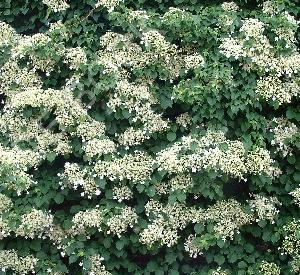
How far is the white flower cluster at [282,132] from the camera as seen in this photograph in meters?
4.19

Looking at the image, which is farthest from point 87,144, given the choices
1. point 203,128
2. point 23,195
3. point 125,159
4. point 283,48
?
point 283,48

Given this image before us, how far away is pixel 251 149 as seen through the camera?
159 inches

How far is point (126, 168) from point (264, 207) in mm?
1127

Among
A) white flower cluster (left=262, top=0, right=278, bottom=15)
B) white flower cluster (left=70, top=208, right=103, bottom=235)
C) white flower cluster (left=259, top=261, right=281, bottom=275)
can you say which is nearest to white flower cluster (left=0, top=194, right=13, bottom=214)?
white flower cluster (left=70, top=208, right=103, bottom=235)

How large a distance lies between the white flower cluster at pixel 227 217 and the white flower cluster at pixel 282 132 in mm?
559

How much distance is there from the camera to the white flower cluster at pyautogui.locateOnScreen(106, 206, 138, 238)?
3.96 meters

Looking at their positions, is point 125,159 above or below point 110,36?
below

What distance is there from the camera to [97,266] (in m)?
4.07

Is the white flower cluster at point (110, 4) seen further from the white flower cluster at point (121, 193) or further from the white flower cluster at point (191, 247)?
the white flower cluster at point (191, 247)

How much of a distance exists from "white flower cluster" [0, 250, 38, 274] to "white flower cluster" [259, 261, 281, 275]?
1740mm

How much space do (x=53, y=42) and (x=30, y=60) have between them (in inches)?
10.4

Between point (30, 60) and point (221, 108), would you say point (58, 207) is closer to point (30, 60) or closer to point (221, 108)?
point (30, 60)

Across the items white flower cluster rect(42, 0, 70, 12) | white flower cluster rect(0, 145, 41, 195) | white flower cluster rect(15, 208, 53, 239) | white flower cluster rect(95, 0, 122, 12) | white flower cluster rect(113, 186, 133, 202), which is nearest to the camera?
white flower cluster rect(0, 145, 41, 195)

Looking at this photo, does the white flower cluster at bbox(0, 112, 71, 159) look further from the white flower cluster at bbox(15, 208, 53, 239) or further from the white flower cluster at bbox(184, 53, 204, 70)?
the white flower cluster at bbox(184, 53, 204, 70)
